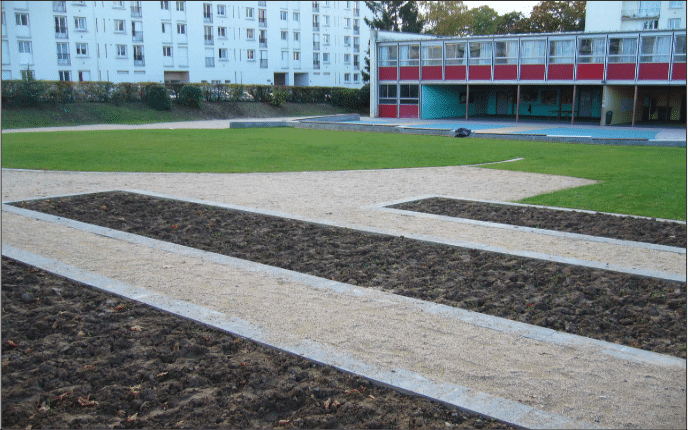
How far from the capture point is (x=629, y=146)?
22797 millimetres

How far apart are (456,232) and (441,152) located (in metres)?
12.0

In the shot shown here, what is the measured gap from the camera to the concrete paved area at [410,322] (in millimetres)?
3877

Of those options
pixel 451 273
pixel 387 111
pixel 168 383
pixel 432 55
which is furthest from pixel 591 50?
pixel 168 383

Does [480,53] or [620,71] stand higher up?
[480,53]

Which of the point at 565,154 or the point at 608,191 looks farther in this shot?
the point at 565,154

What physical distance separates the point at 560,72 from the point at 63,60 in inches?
1670

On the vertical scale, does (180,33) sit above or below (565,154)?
above

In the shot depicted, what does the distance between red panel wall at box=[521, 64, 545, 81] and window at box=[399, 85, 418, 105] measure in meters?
8.02

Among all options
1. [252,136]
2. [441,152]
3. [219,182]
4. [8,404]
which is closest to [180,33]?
[252,136]

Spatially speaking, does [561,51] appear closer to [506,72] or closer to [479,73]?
[506,72]

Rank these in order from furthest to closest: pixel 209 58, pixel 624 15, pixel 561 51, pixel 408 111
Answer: pixel 209 58 < pixel 624 15 < pixel 408 111 < pixel 561 51

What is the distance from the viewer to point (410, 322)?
5.20m

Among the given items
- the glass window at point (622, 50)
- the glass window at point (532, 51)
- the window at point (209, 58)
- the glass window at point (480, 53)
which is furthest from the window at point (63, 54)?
the glass window at point (622, 50)

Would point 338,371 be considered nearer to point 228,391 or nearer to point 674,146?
point 228,391
